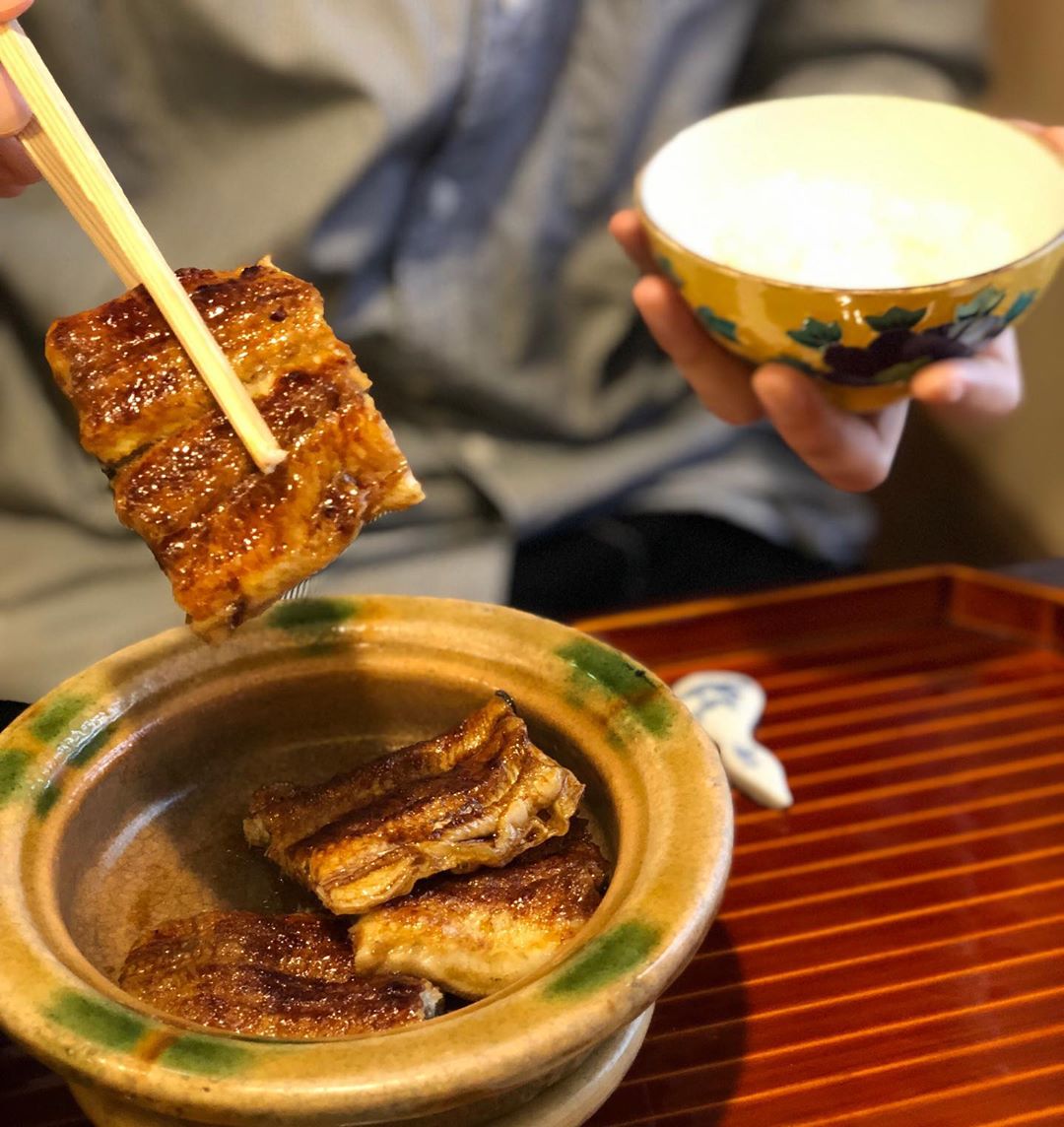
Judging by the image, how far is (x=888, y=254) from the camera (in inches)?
59.2

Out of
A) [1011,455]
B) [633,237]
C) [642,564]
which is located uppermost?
[633,237]

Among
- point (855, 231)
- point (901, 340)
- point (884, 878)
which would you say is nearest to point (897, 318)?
point (901, 340)

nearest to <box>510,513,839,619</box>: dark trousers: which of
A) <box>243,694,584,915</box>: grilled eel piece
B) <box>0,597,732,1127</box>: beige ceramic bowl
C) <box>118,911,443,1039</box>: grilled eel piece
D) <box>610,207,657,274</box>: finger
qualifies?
<box>610,207,657,274</box>: finger

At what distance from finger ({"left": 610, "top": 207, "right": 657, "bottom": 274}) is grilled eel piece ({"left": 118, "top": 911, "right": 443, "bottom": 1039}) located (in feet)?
3.20

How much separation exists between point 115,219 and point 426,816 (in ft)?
1.77

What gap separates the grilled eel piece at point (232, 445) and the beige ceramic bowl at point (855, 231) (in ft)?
1.89

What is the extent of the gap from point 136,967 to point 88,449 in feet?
1.35

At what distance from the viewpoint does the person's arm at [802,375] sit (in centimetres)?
146

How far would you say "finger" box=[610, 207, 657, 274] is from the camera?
5.24ft

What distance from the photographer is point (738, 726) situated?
142 centimetres

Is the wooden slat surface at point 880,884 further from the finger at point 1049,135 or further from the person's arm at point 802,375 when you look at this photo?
the finger at point 1049,135

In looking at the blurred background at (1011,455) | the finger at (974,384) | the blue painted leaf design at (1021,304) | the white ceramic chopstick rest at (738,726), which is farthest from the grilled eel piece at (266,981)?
the blurred background at (1011,455)

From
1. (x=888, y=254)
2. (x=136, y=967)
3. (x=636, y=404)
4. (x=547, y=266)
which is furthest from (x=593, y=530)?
(x=136, y=967)

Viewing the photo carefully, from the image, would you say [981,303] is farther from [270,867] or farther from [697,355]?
[270,867]
